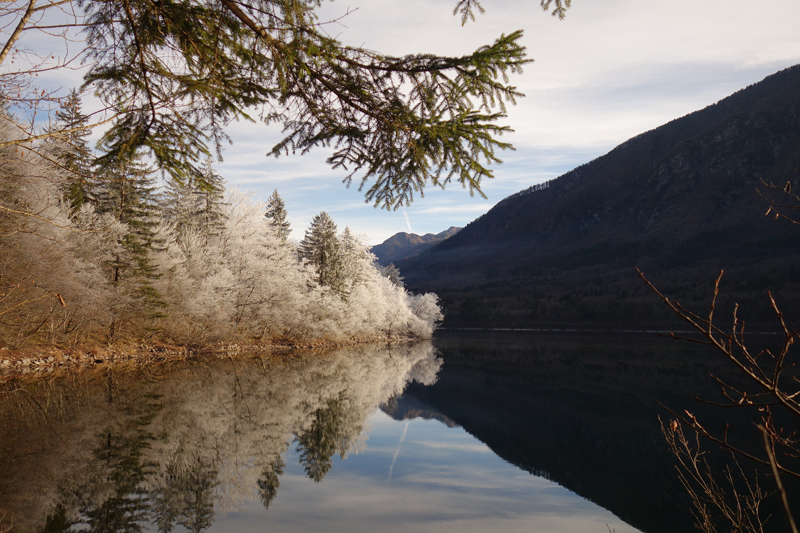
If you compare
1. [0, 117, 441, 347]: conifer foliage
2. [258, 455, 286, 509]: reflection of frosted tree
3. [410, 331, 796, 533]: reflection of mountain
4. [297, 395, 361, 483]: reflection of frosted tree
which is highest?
[0, 117, 441, 347]: conifer foliage

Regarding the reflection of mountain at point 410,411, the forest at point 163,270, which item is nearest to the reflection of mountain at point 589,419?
the reflection of mountain at point 410,411

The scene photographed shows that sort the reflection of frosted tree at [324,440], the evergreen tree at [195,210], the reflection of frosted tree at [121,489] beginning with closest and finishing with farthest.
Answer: the reflection of frosted tree at [121,489] < the reflection of frosted tree at [324,440] < the evergreen tree at [195,210]

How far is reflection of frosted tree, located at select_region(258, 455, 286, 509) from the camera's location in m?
8.60

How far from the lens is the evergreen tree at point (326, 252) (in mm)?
43594

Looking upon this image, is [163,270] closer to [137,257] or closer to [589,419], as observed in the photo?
[137,257]

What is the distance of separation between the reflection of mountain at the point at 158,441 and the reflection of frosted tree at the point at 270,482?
21 mm

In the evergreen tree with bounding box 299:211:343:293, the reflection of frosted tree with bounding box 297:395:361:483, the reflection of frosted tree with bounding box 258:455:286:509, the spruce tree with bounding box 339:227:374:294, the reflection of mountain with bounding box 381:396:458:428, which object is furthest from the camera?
the spruce tree with bounding box 339:227:374:294

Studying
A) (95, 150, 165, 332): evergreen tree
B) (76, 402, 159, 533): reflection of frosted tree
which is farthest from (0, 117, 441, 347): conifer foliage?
(76, 402, 159, 533): reflection of frosted tree

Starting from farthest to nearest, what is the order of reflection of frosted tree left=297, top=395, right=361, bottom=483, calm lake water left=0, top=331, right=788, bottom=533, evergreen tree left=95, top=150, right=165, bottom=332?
evergreen tree left=95, top=150, right=165, bottom=332, reflection of frosted tree left=297, top=395, right=361, bottom=483, calm lake water left=0, top=331, right=788, bottom=533

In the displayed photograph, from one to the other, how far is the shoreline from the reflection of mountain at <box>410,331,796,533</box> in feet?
45.9

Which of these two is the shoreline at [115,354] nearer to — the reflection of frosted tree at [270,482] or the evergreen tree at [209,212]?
the evergreen tree at [209,212]

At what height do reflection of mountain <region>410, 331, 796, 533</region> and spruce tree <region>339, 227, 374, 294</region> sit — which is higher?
spruce tree <region>339, 227, 374, 294</region>

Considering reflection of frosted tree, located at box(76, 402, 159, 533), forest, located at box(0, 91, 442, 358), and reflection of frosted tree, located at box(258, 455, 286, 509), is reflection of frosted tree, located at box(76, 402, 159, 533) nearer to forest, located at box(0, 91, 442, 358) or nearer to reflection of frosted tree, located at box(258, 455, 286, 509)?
reflection of frosted tree, located at box(258, 455, 286, 509)

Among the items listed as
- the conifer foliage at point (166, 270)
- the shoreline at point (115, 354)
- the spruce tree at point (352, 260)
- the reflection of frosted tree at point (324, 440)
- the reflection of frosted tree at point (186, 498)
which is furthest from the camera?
the spruce tree at point (352, 260)
